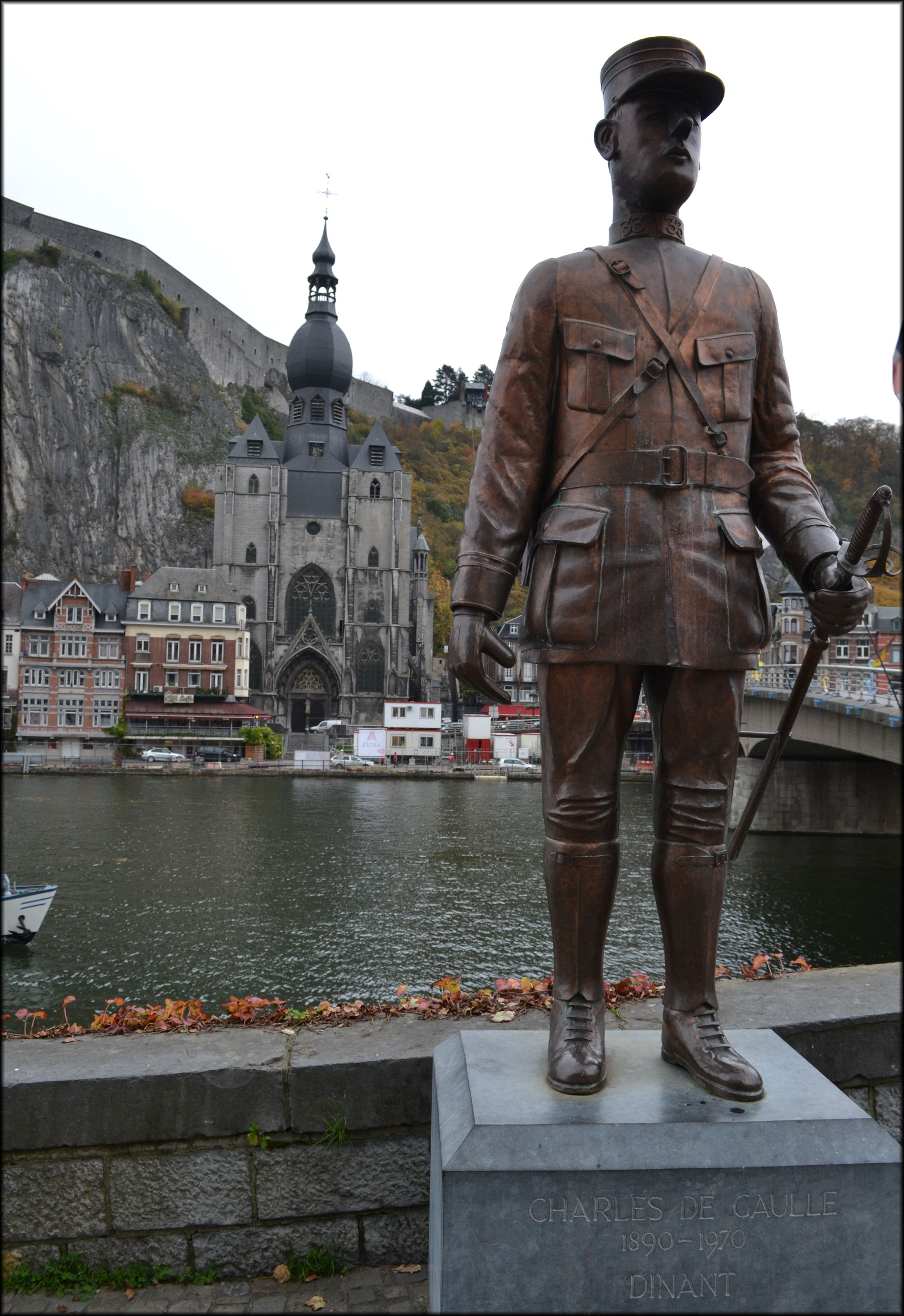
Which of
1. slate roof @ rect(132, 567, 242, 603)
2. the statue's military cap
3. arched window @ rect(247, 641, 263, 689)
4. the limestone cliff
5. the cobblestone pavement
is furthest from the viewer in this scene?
the limestone cliff

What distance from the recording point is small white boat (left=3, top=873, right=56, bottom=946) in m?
11.9

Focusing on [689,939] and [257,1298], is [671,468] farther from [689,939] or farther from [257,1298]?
[257,1298]

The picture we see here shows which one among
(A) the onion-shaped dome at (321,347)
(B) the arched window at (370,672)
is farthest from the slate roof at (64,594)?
(A) the onion-shaped dome at (321,347)

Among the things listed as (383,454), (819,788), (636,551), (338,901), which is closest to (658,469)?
(636,551)

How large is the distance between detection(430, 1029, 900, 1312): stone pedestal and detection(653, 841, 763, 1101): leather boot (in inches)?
13.7

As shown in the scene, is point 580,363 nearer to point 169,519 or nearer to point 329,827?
point 329,827

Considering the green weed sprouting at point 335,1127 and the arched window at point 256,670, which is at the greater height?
the arched window at point 256,670

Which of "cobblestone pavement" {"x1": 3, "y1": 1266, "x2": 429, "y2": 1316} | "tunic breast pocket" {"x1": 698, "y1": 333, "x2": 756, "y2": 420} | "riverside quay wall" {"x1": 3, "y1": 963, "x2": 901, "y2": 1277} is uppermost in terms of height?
"tunic breast pocket" {"x1": 698, "y1": 333, "x2": 756, "y2": 420}

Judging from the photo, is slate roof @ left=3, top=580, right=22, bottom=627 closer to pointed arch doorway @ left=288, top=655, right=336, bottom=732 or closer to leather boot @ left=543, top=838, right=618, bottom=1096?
pointed arch doorway @ left=288, top=655, right=336, bottom=732

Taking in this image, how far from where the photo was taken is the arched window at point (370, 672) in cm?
5903

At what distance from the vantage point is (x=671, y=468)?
2.78 meters

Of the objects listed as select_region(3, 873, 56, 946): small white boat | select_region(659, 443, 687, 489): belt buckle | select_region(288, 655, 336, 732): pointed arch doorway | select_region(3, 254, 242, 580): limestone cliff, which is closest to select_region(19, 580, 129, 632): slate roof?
select_region(288, 655, 336, 732): pointed arch doorway

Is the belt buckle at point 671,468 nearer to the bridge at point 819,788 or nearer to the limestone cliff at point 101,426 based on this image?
the bridge at point 819,788

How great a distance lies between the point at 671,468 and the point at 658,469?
0.04m
